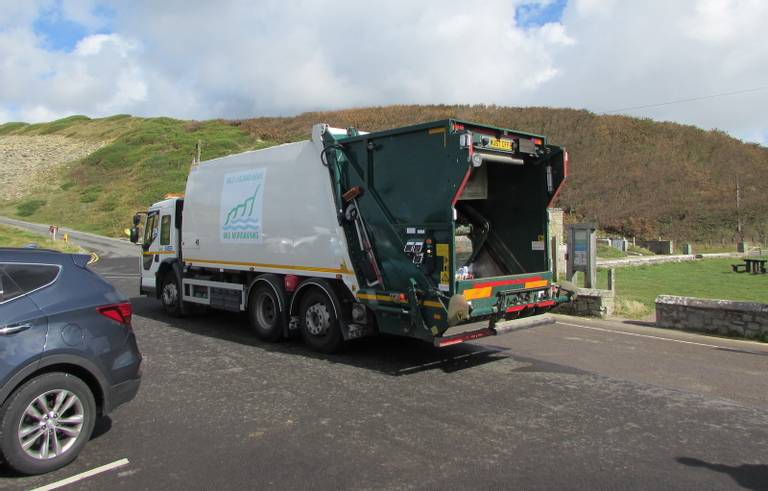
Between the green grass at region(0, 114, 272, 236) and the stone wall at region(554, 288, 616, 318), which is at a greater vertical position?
the green grass at region(0, 114, 272, 236)

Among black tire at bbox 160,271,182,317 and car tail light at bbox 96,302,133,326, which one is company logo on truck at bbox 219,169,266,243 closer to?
black tire at bbox 160,271,182,317

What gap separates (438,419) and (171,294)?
7.98m

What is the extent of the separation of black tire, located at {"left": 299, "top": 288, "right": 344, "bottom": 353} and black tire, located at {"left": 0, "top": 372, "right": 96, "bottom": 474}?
3.78 m

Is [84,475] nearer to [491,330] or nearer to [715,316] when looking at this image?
[491,330]

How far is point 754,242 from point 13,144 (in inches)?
3611

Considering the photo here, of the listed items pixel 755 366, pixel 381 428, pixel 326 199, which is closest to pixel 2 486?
pixel 381 428

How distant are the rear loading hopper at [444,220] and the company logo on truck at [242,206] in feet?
6.09

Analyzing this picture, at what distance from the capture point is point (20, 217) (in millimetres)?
55438

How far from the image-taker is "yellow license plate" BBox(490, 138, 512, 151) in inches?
295

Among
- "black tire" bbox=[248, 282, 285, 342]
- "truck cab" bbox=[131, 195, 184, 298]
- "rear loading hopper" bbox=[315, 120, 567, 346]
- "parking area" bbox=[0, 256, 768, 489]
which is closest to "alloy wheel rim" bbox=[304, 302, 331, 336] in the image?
"parking area" bbox=[0, 256, 768, 489]

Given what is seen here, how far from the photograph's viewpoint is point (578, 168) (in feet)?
204

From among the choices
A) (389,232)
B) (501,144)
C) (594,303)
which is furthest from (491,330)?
(594,303)

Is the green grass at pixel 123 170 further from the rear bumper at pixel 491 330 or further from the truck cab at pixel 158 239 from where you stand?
the rear bumper at pixel 491 330

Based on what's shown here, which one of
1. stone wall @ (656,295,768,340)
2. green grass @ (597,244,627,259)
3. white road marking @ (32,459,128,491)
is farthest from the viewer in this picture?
green grass @ (597,244,627,259)
